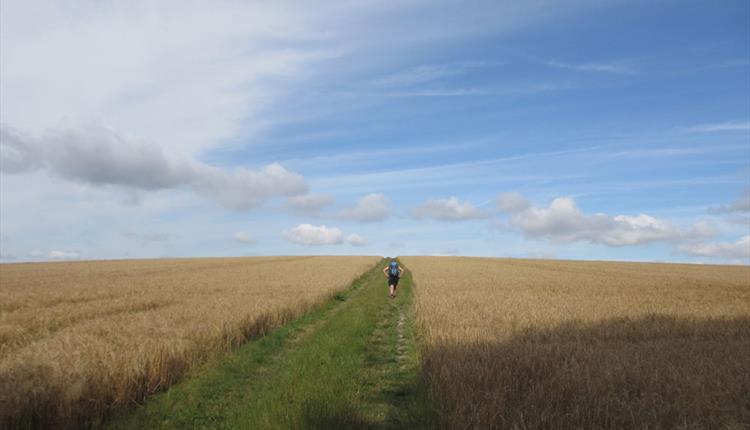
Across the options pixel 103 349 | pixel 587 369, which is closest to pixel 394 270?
pixel 103 349

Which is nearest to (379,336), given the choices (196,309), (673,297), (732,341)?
(196,309)

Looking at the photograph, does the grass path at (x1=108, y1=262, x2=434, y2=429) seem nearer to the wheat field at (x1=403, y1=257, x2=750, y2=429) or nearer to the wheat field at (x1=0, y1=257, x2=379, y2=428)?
the wheat field at (x1=0, y1=257, x2=379, y2=428)

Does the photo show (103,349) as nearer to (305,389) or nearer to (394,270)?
(305,389)

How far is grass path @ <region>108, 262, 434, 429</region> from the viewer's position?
6.47 metres

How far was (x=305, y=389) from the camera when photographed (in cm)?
751

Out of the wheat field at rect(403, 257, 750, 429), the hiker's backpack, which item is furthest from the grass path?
the hiker's backpack

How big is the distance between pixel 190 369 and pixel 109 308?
9.92 meters

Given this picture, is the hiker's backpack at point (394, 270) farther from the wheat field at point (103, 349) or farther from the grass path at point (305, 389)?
the grass path at point (305, 389)

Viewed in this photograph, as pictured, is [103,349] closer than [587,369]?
No

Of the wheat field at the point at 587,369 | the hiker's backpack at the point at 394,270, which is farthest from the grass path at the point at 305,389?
the hiker's backpack at the point at 394,270

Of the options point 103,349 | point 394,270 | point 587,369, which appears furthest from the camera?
point 394,270

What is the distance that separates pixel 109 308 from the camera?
1720 centimetres

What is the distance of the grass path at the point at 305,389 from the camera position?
647 centimetres

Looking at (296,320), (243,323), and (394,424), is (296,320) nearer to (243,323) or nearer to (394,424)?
(243,323)
